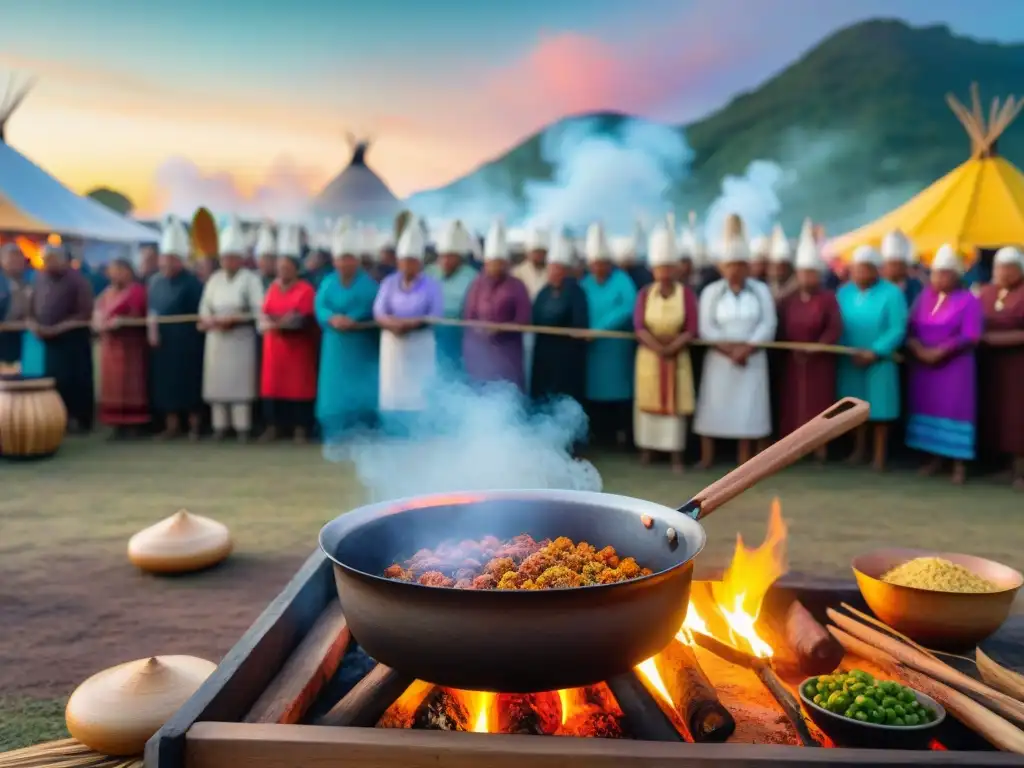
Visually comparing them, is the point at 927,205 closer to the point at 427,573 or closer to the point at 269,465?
the point at 269,465

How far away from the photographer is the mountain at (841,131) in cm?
4131

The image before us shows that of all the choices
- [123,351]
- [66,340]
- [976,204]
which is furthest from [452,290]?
[976,204]

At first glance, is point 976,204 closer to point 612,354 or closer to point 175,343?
point 612,354

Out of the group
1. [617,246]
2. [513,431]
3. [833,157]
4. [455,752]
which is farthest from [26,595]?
[833,157]

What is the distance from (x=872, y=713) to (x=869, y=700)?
0.03m

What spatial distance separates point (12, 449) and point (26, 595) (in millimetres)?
3555

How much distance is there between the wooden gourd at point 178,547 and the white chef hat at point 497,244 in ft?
12.8

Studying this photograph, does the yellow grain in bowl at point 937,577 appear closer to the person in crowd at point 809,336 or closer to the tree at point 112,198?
the person in crowd at point 809,336

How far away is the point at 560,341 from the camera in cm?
733

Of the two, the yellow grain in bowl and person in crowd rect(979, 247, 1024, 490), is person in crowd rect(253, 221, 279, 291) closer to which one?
person in crowd rect(979, 247, 1024, 490)

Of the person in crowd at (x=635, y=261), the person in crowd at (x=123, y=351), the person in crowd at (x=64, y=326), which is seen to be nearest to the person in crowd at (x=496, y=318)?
the person in crowd at (x=635, y=261)

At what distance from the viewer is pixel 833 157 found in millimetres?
43844

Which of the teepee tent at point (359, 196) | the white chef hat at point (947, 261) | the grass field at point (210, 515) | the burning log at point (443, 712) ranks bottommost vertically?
the grass field at point (210, 515)

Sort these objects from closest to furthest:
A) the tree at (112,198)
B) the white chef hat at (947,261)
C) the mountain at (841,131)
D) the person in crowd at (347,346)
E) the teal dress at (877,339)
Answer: the white chef hat at (947,261), the teal dress at (877,339), the person in crowd at (347,346), the tree at (112,198), the mountain at (841,131)
